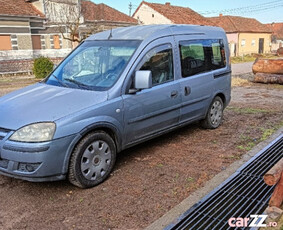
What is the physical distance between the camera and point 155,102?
4.38 metres

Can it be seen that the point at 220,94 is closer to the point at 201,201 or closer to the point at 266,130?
the point at 266,130

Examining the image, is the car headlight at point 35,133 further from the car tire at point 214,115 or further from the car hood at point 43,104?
the car tire at point 214,115

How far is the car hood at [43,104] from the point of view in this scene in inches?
133

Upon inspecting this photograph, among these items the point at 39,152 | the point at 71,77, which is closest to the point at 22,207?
the point at 39,152

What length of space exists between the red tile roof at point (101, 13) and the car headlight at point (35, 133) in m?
26.3

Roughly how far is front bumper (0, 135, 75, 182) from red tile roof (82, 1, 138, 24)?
26313 mm

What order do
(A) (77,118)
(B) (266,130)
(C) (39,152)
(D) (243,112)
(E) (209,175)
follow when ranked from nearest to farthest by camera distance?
(C) (39,152)
(A) (77,118)
(E) (209,175)
(B) (266,130)
(D) (243,112)

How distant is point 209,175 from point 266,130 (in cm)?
259

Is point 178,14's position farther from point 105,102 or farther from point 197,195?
Answer: point 197,195

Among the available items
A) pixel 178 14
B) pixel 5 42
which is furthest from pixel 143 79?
pixel 178 14

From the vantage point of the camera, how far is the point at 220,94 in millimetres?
6059

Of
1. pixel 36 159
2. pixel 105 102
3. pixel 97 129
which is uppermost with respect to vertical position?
pixel 105 102

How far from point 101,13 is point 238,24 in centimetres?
2358

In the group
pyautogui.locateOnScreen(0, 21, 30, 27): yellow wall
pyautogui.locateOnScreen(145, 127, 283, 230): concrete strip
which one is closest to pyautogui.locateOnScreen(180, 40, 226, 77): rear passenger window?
pyautogui.locateOnScreen(145, 127, 283, 230): concrete strip
